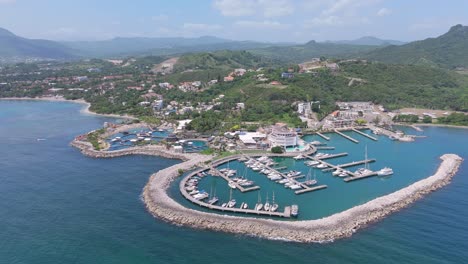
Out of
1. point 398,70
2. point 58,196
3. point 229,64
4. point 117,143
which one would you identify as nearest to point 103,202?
point 58,196

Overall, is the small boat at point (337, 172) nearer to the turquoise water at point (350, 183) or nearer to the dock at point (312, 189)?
the turquoise water at point (350, 183)

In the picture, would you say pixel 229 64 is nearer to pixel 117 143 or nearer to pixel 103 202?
pixel 117 143

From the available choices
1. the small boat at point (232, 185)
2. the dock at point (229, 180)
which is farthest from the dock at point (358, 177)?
the small boat at point (232, 185)

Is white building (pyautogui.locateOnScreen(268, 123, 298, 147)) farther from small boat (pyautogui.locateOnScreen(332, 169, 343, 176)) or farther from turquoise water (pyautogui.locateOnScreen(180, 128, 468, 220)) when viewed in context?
small boat (pyautogui.locateOnScreen(332, 169, 343, 176))

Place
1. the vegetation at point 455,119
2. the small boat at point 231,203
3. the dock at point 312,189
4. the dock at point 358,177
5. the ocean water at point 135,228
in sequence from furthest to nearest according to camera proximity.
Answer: the vegetation at point 455,119 < the dock at point 358,177 < the dock at point 312,189 < the small boat at point 231,203 < the ocean water at point 135,228

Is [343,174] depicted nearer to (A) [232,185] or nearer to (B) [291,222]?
(A) [232,185]

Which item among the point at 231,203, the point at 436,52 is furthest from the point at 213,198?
the point at 436,52
